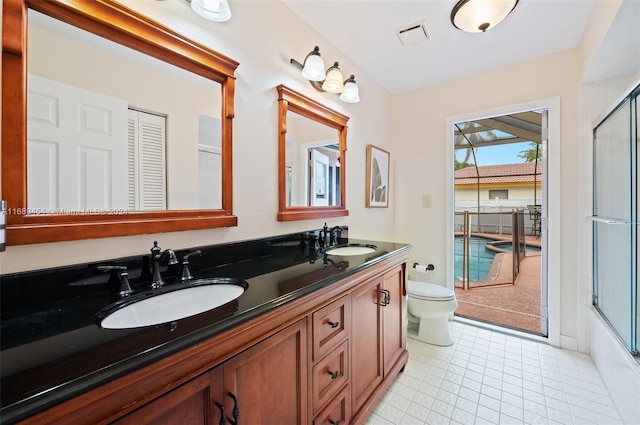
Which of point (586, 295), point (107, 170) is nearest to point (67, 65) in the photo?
point (107, 170)

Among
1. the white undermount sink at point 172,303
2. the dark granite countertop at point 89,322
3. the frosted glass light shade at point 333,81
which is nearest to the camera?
the dark granite countertop at point 89,322

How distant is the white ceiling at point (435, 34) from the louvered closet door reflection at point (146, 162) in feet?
3.75

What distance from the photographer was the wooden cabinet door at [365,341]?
4.09ft

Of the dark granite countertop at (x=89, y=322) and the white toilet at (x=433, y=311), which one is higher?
the dark granite countertop at (x=89, y=322)

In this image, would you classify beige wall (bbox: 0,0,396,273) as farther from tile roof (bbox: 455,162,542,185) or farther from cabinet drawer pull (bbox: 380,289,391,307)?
tile roof (bbox: 455,162,542,185)

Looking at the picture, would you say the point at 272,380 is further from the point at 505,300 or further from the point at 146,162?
the point at 505,300

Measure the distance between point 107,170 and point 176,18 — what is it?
695 millimetres

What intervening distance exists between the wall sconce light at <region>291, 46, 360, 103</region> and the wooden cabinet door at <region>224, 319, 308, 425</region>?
1.39m

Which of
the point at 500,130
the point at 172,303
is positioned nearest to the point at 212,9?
the point at 172,303

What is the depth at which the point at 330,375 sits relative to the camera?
108 cm

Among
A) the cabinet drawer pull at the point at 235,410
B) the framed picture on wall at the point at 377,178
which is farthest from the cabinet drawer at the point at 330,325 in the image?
the framed picture on wall at the point at 377,178

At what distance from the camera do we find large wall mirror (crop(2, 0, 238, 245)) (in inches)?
30.3

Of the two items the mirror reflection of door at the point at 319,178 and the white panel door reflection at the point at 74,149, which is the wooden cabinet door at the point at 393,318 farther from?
the white panel door reflection at the point at 74,149

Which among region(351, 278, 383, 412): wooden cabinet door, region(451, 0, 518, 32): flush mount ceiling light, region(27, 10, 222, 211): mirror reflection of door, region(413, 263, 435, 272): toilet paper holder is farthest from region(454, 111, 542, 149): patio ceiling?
region(27, 10, 222, 211): mirror reflection of door
